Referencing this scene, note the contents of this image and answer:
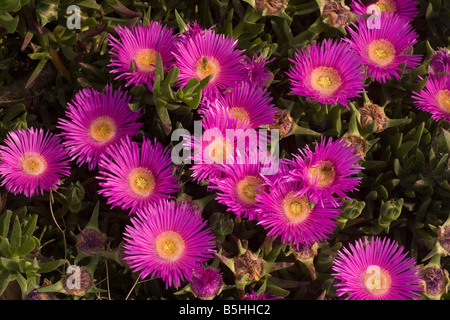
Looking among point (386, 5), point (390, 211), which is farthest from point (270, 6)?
point (390, 211)

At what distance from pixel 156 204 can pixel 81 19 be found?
55 cm

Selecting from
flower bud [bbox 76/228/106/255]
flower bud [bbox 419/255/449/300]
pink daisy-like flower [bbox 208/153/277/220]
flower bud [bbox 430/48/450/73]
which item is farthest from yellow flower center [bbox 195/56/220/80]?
flower bud [bbox 419/255/449/300]

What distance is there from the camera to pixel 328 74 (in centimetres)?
151

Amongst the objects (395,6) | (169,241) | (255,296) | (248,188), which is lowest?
(255,296)

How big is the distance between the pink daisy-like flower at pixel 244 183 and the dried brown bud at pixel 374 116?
28 centimetres

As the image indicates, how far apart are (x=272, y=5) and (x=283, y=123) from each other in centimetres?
31

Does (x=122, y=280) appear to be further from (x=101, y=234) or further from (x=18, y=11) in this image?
(x=18, y=11)

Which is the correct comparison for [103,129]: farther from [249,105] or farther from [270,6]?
[270,6]

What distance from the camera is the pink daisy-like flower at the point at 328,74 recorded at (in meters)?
1.45

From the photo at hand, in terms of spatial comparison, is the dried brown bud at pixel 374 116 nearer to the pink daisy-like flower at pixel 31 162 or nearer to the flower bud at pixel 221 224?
the flower bud at pixel 221 224

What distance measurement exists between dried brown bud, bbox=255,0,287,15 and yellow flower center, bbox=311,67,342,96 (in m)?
0.19

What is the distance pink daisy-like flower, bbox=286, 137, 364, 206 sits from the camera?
1.35 meters

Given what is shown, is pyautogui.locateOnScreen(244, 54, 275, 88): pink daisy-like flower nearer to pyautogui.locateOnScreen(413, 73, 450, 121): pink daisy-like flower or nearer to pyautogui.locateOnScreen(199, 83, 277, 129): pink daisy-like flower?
pyautogui.locateOnScreen(199, 83, 277, 129): pink daisy-like flower

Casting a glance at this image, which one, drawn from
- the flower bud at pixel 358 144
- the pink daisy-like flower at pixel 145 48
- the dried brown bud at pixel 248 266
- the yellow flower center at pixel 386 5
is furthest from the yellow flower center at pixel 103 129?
the yellow flower center at pixel 386 5
